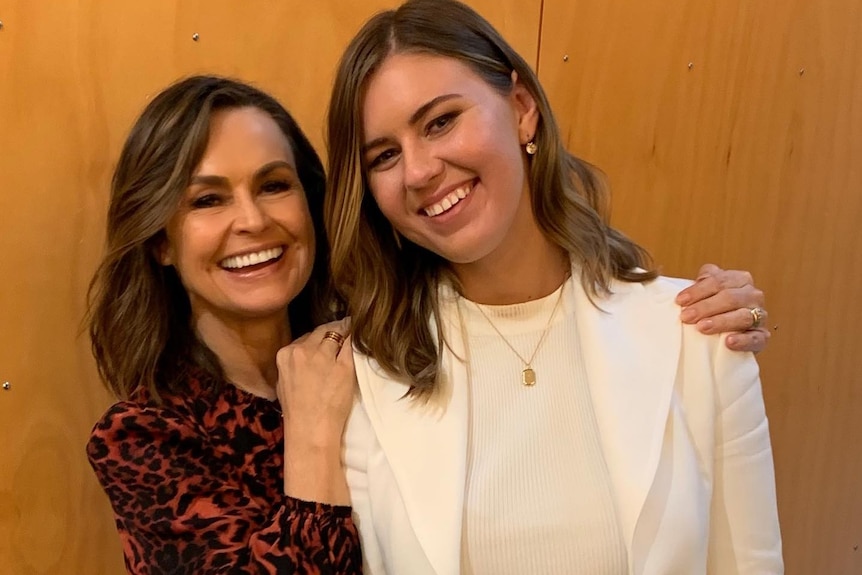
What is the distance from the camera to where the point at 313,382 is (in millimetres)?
1252

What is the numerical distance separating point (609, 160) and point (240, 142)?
0.83 metres

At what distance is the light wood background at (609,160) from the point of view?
1.34 meters

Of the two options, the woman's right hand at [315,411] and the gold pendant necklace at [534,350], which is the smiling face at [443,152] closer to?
the gold pendant necklace at [534,350]

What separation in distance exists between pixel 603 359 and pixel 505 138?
37cm

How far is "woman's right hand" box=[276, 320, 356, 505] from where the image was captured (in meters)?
1.19

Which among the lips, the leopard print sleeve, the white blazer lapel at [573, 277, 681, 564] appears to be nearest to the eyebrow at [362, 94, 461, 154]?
the lips

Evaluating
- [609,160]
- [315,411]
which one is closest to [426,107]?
[315,411]

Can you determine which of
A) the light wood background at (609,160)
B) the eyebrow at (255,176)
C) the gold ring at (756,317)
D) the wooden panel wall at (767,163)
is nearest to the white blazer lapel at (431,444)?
the eyebrow at (255,176)

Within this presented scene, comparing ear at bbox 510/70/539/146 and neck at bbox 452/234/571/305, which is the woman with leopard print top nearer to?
neck at bbox 452/234/571/305

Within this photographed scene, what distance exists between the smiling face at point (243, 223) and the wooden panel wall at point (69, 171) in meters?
0.18

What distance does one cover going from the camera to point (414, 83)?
3.79 feet

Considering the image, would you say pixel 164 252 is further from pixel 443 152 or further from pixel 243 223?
pixel 443 152

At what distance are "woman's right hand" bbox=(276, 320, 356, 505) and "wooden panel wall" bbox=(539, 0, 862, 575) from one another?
76cm

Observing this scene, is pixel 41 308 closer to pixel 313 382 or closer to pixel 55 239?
pixel 55 239
